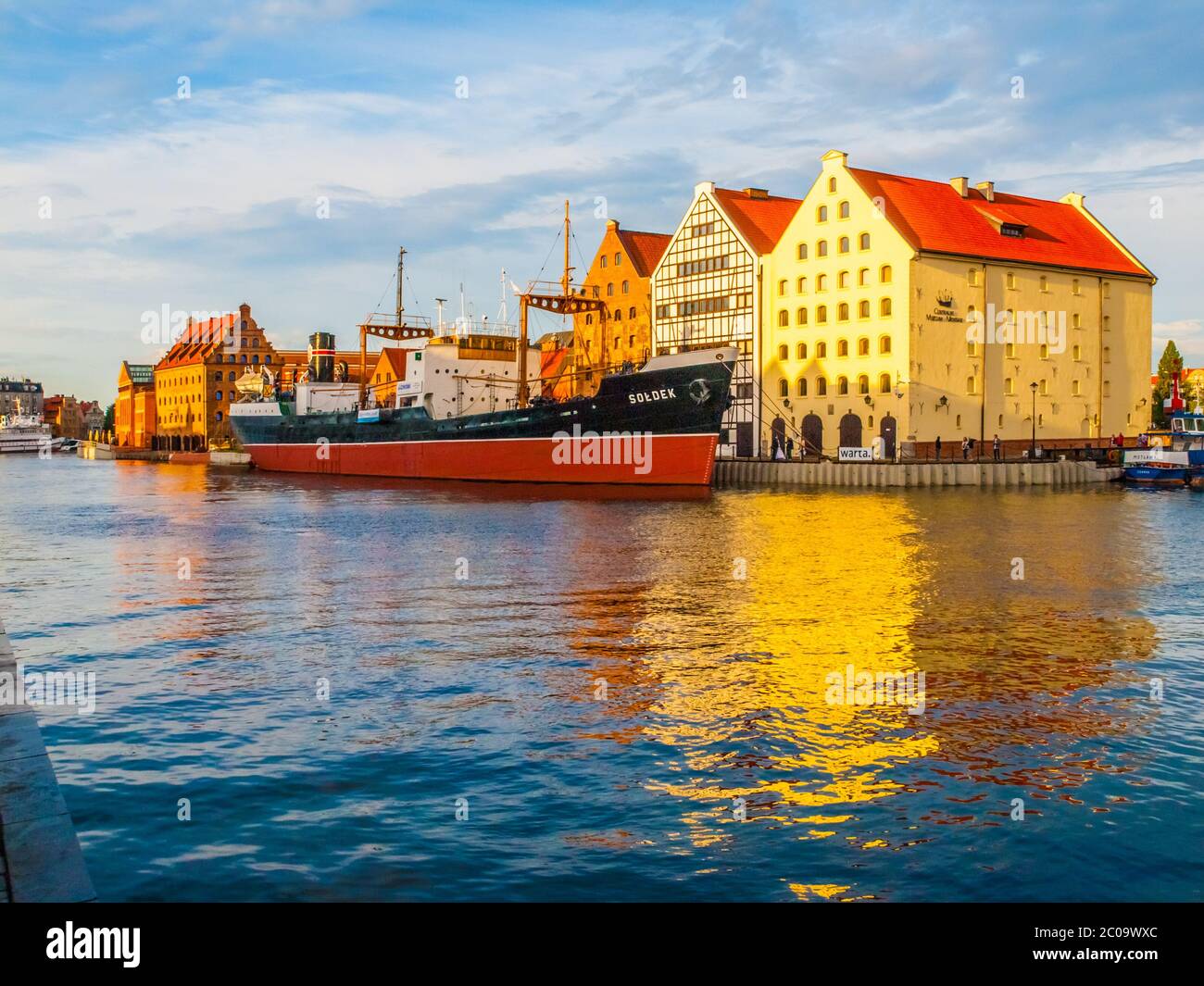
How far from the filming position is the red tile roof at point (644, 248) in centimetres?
9319

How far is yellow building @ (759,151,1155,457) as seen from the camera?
7269 centimetres

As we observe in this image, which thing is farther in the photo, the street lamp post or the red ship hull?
the street lamp post

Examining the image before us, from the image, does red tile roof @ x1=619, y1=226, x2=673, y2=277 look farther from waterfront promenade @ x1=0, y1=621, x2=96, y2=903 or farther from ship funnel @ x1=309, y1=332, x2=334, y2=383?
waterfront promenade @ x1=0, y1=621, x2=96, y2=903

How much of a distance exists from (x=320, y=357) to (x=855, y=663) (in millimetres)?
89466

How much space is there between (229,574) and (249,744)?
1590 cm

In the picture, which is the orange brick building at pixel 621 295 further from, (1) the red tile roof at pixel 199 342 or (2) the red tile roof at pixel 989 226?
(1) the red tile roof at pixel 199 342

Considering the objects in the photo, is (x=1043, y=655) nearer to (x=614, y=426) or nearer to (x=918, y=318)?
(x=614, y=426)

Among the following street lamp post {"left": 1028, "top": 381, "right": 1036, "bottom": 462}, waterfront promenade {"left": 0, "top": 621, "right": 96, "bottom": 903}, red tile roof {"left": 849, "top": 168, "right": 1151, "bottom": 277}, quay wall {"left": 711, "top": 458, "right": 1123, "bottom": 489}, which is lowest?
waterfront promenade {"left": 0, "top": 621, "right": 96, "bottom": 903}

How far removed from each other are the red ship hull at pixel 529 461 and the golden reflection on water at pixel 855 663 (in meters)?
26.3

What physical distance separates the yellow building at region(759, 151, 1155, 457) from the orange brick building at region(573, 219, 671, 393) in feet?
44.3

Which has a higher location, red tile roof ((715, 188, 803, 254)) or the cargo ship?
red tile roof ((715, 188, 803, 254))

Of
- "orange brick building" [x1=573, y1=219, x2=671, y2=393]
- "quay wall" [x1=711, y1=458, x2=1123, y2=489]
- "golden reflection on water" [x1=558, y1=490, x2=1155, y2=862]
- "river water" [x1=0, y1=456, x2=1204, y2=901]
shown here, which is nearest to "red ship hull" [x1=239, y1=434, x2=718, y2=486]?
"quay wall" [x1=711, y1=458, x2=1123, y2=489]

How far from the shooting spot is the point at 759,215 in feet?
279

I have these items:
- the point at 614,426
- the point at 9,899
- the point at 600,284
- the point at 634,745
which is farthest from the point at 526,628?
the point at 600,284
